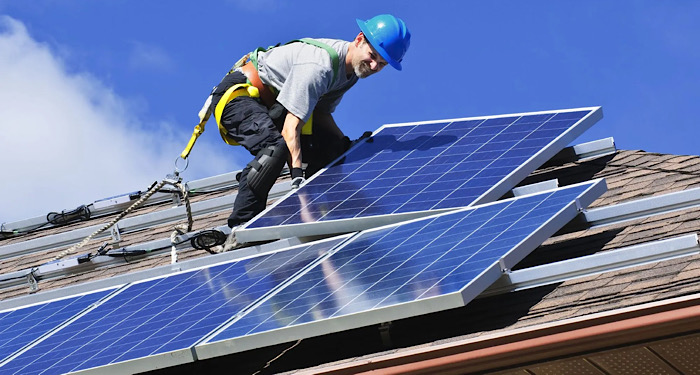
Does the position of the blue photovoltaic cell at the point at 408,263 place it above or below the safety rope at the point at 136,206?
below

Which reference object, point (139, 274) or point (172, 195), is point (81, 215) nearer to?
point (172, 195)

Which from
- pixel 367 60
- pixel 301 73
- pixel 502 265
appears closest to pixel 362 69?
pixel 367 60

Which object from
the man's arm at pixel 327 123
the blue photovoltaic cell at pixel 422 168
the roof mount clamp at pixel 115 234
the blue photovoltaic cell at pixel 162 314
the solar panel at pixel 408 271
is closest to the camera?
the solar panel at pixel 408 271

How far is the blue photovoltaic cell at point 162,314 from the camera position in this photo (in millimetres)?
7391

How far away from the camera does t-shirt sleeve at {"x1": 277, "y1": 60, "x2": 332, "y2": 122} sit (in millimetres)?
9367

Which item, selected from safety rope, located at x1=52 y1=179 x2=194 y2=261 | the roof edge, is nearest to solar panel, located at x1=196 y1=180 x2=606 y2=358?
the roof edge

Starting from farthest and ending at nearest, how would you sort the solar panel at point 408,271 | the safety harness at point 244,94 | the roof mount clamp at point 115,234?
the roof mount clamp at point 115,234, the safety harness at point 244,94, the solar panel at point 408,271

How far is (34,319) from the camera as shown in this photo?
8797 mm

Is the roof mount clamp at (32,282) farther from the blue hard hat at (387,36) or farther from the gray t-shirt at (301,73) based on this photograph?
the blue hard hat at (387,36)

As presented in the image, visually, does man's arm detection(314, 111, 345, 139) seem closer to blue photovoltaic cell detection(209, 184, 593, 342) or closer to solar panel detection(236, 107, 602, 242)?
solar panel detection(236, 107, 602, 242)

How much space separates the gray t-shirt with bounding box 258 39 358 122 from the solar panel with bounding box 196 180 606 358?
5.44 ft

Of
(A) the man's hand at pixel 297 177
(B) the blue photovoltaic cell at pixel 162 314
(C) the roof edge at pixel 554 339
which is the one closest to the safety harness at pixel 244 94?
(A) the man's hand at pixel 297 177

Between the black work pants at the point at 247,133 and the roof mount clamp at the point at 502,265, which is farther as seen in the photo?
the black work pants at the point at 247,133

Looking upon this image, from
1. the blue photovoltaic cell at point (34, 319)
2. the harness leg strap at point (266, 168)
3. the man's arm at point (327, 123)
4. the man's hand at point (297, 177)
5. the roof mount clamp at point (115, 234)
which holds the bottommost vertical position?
the blue photovoltaic cell at point (34, 319)
